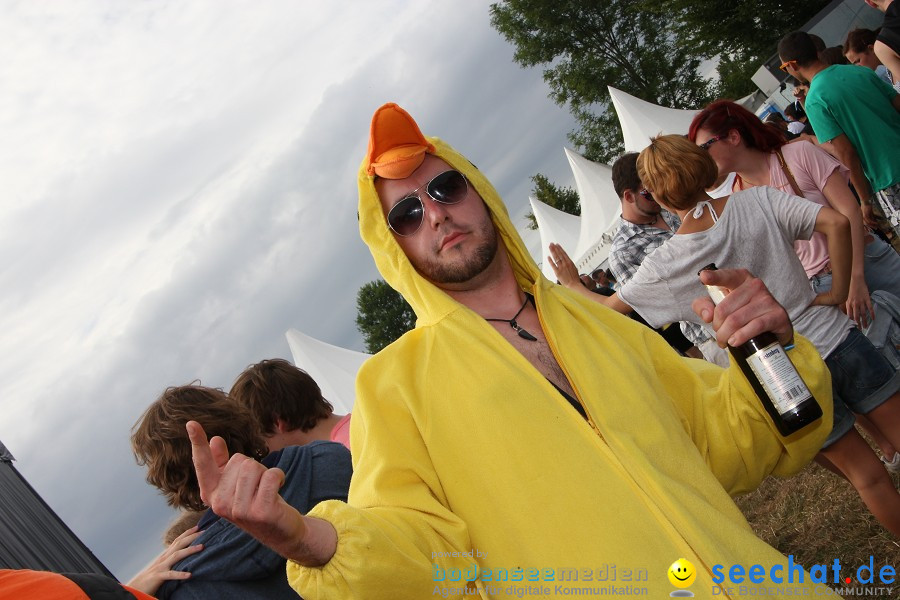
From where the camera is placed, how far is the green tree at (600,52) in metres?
28.5

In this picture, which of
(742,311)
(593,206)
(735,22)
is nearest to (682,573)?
(742,311)

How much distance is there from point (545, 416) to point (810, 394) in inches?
32.3

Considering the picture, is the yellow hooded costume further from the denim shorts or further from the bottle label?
the denim shorts

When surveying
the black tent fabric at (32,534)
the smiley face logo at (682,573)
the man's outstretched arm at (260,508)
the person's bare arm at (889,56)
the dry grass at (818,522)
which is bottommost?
the dry grass at (818,522)

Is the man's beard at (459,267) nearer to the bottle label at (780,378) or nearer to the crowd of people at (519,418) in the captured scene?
the crowd of people at (519,418)

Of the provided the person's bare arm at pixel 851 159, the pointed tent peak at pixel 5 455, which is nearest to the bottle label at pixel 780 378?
the person's bare arm at pixel 851 159

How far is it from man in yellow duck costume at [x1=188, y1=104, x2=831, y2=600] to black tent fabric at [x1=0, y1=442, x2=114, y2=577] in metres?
4.51

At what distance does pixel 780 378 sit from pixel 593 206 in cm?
1604

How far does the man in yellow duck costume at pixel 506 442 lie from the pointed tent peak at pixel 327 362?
10.0m

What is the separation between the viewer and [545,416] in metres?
1.79

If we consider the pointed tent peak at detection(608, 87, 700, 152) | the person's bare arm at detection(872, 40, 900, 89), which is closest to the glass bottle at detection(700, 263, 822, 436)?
the person's bare arm at detection(872, 40, 900, 89)

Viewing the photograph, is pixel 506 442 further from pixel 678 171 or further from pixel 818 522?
pixel 818 522

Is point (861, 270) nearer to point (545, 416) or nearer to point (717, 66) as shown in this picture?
point (545, 416)

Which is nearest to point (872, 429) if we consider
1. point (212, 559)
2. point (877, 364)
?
point (877, 364)
